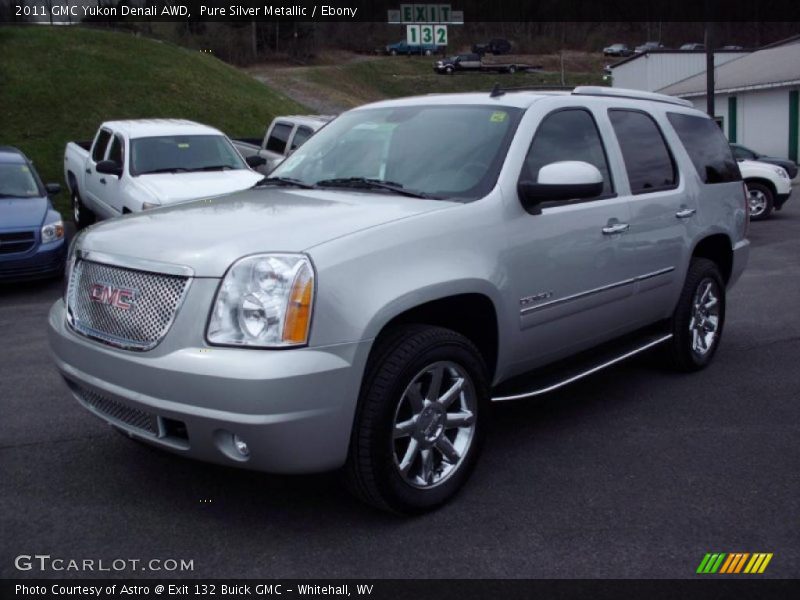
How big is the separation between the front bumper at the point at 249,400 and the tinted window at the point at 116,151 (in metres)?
9.42

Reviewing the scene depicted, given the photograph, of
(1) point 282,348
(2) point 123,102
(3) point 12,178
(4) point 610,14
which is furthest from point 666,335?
(4) point 610,14

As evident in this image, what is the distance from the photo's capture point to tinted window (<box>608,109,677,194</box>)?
17.1 ft

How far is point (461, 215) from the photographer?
399 cm

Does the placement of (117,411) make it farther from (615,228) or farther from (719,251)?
(719,251)

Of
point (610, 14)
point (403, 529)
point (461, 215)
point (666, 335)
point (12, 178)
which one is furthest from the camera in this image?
point (610, 14)

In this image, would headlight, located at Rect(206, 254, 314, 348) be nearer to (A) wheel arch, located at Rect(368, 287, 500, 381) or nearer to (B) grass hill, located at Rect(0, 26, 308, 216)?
(A) wheel arch, located at Rect(368, 287, 500, 381)

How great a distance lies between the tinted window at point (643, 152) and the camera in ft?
17.1

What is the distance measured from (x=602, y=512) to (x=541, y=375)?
0.95 meters

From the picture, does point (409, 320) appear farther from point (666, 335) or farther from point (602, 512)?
point (666, 335)

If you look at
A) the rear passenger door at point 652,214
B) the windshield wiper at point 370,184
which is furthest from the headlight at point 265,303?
the rear passenger door at point 652,214

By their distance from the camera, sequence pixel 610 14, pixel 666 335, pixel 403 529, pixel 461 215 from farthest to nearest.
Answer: pixel 610 14, pixel 666 335, pixel 461 215, pixel 403 529

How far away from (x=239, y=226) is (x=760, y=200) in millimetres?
14291

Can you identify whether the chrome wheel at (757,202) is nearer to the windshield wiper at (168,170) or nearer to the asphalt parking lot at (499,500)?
the windshield wiper at (168,170)

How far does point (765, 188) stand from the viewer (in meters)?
15.8
